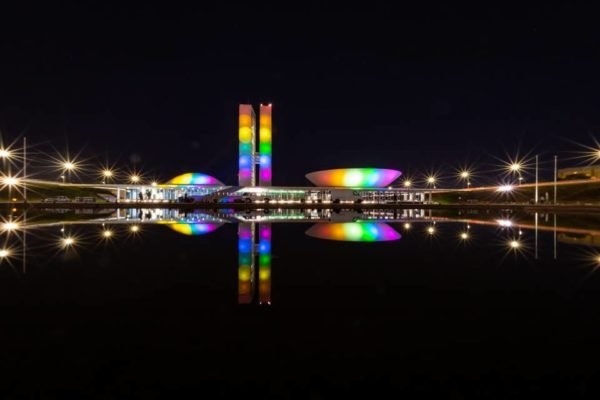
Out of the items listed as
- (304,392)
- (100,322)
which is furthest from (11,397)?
(304,392)

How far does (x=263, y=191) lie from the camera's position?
47.2 metres

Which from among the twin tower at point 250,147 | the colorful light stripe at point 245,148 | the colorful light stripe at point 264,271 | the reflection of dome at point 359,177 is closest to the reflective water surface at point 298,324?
the colorful light stripe at point 264,271

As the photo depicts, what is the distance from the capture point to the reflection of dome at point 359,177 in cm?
4981

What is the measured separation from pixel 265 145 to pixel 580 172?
50.6 meters

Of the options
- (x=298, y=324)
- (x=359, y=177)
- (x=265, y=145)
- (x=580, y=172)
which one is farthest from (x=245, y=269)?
(x=580, y=172)

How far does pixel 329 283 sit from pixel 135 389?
3063 millimetres

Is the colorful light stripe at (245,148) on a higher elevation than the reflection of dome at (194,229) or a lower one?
higher

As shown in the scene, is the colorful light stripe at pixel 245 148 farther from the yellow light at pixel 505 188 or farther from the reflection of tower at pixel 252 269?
the reflection of tower at pixel 252 269

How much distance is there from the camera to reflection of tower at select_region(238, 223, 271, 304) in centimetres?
433

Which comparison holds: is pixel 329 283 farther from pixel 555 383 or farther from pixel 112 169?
pixel 112 169

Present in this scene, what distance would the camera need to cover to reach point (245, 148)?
4941cm

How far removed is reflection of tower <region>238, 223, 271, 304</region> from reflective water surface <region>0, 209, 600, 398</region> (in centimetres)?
4

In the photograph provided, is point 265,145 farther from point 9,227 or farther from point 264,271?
point 264,271

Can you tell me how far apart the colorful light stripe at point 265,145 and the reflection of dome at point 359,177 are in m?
7.96
